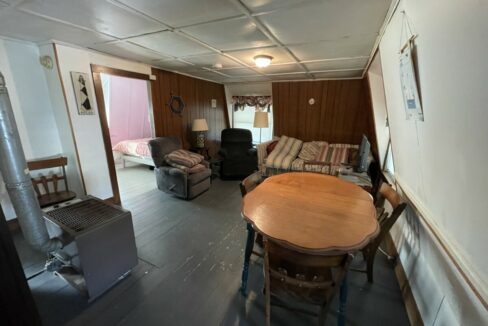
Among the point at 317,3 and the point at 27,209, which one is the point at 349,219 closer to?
the point at 317,3

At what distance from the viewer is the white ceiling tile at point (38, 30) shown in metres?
1.74

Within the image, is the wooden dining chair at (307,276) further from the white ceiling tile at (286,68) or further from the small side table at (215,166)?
the small side table at (215,166)

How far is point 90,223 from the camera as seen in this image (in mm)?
1585

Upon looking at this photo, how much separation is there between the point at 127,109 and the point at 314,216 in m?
5.90

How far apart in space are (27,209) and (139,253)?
100 cm

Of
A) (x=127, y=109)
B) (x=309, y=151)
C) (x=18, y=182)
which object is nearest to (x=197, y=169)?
(x=18, y=182)

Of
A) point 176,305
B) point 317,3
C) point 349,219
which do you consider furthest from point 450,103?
point 176,305

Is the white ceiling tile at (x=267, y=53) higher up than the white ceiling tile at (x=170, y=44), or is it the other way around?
the white ceiling tile at (x=170, y=44)

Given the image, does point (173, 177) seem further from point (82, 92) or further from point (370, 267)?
point (370, 267)

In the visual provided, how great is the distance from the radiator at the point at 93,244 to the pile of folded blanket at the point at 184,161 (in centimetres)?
163

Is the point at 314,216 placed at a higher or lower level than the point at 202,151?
lower

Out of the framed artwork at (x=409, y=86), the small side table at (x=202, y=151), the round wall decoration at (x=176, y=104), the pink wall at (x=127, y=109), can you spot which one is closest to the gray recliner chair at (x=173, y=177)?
the round wall decoration at (x=176, y=104)

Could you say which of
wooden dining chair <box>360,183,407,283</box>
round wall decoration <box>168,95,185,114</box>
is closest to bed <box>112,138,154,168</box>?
round wall decoration <box>168,95,185,114</box>

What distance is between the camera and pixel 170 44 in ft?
7.92
